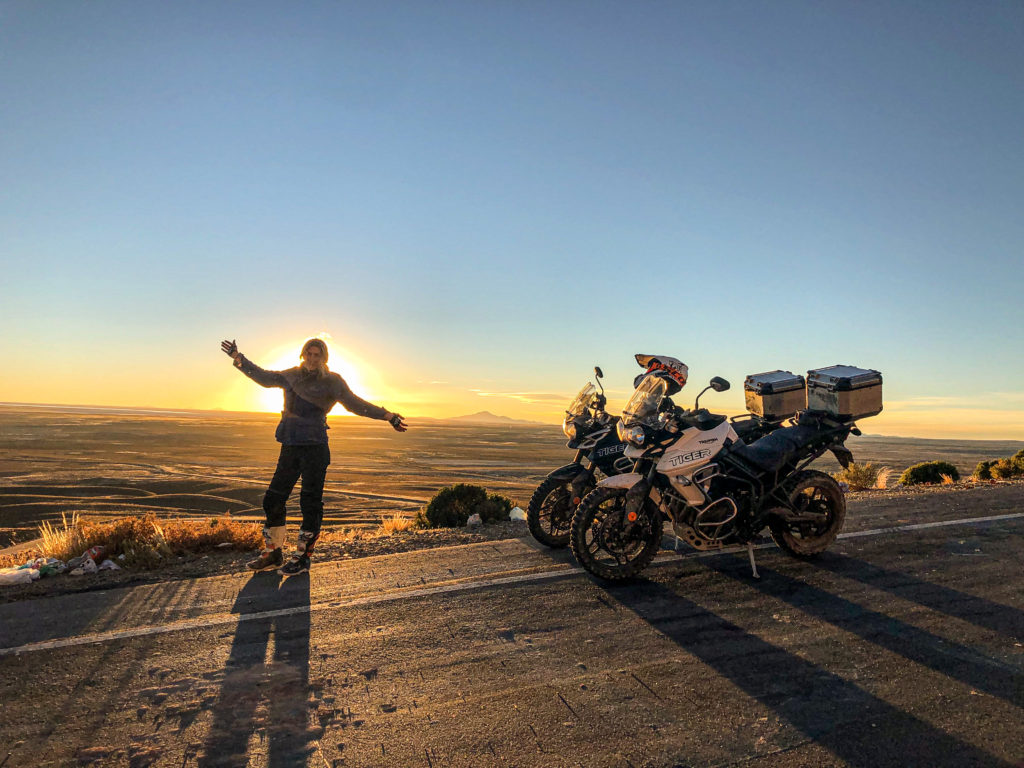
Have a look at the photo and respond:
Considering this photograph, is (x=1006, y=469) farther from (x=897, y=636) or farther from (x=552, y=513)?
(x=897, y=636)

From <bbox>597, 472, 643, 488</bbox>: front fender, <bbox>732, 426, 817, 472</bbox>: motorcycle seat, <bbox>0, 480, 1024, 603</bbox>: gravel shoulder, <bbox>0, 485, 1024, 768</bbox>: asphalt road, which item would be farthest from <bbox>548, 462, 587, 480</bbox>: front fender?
<bbox>732, 426, 817, 472</bbox>: motorcycle seat

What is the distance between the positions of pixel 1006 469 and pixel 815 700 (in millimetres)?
15773

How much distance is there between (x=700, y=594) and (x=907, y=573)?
6.79ft

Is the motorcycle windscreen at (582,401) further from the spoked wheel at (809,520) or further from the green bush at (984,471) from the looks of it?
the green bush at (984,471)

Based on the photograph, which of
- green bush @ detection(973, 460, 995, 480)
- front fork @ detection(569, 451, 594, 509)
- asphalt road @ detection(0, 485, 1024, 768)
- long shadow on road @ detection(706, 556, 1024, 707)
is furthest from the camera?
green bush @ detection(973, 460, 995, 480)

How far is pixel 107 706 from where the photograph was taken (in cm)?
350

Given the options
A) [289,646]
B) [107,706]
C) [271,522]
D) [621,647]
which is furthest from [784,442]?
[107,706]

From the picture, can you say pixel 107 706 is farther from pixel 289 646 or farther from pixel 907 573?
pixel 907 573

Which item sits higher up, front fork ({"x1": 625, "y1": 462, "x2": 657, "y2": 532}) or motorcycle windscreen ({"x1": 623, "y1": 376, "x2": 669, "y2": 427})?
motorcycle windscreen ({"x1": 623, "y1": 376, "x2": 669, "y2": 427})

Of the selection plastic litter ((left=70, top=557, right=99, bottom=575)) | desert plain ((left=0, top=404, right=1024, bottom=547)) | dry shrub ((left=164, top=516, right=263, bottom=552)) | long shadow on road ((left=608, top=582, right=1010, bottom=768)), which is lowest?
desert plain ((left=0, top=404, right=1024, bottom=547))

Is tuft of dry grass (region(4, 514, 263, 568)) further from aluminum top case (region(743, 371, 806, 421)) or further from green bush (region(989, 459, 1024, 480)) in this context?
green bush (region(989, 459, 1024, 480))

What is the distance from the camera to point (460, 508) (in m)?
11.8

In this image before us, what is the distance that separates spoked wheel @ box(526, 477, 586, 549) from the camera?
281 inches

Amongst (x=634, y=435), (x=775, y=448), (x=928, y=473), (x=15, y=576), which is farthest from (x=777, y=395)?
(x=928, y=473)
